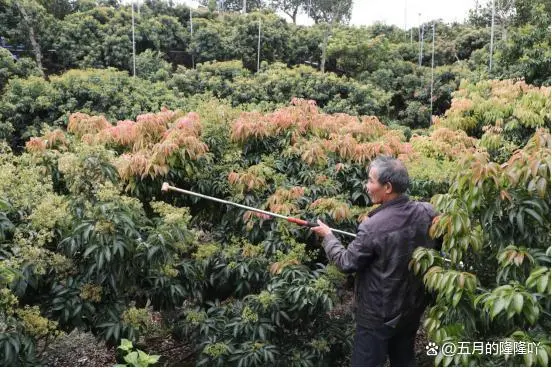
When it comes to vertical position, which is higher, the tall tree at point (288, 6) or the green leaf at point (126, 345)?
the tall tree at point (288, 6)

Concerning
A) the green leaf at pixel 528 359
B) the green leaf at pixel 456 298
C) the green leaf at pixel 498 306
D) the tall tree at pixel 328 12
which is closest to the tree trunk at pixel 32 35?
the tall tree at pixel 328 12

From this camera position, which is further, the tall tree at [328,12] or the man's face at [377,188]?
the tall tree at [328,12]

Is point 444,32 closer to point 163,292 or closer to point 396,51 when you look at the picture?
point 396,51

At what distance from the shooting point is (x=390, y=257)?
8.30 ft

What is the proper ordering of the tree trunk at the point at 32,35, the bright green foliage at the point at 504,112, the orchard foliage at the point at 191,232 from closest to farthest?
the orchard foliage at the point at 191,232 < the bright green foliage at the point at 504,112 < the tree trunk at the point at 32,35

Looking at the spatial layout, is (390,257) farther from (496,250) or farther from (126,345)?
(126,345)

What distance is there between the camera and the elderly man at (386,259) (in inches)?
99.4

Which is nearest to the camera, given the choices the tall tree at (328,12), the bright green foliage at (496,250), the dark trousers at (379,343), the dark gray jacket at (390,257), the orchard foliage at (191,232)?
the bright green foliage at (496,250)

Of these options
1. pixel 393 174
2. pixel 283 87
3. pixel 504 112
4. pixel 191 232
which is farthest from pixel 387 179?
pixel 283 87

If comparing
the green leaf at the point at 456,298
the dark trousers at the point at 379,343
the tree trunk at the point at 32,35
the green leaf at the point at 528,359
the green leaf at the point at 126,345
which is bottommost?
the dark trousers at the point at 379,343

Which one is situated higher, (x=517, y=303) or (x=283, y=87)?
(x=283, y=87)

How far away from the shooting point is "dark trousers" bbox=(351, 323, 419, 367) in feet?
8.68

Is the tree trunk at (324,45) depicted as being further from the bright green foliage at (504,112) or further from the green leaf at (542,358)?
the green leaf at (542,358)

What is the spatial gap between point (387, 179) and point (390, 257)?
0.40m
